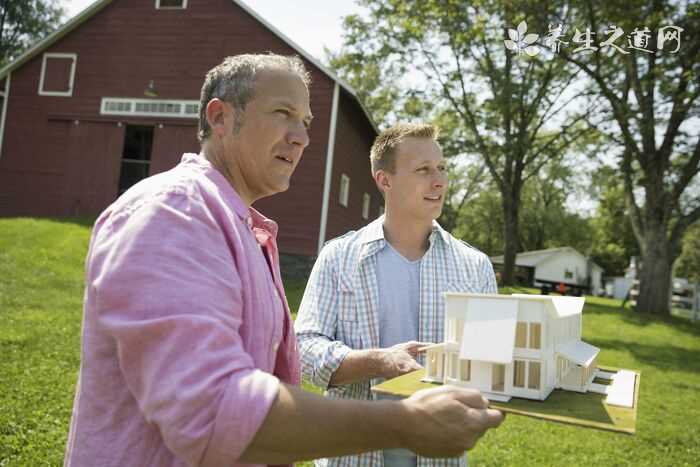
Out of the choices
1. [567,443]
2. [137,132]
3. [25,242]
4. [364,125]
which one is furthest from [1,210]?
[567,443]

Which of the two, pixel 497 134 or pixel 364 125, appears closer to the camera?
pixel 364 125

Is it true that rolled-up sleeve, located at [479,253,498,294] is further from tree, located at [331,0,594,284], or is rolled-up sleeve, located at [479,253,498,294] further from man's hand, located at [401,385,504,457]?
tree, located at [331,0,594,284]

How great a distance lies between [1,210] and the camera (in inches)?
779

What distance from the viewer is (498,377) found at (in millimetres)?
1702

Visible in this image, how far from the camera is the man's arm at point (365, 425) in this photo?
1171 mm

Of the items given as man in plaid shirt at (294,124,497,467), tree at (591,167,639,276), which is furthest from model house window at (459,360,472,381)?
tree at (591,167,639,276)

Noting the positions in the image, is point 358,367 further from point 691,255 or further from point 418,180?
point 691,255

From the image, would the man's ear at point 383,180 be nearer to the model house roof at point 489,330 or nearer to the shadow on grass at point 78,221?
the model house roof at point 489,330

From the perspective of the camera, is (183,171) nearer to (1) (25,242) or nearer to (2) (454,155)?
(1) (25,242)

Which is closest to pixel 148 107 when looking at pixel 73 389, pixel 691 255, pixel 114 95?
pixel 114 95

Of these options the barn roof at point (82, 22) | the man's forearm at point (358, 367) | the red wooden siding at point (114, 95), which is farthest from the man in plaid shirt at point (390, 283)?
the barn roof at point (82, 22)

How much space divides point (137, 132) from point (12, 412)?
17.2m

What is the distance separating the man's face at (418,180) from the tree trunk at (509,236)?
21.9 meters

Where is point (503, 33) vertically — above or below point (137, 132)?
above
